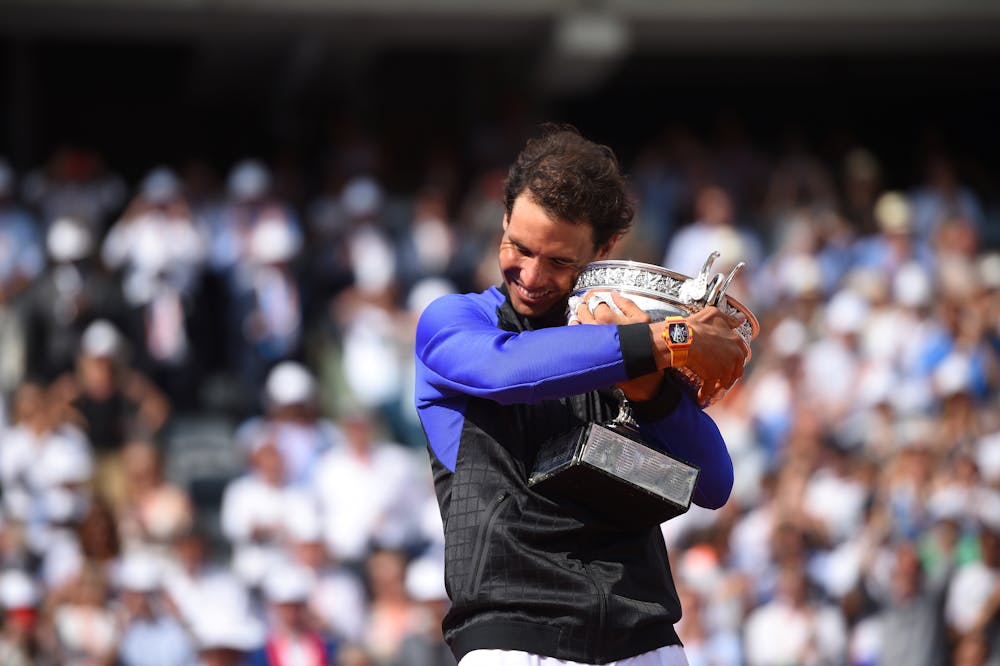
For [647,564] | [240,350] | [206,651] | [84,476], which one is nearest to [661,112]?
[240,350]

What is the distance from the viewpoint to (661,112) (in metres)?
17.4

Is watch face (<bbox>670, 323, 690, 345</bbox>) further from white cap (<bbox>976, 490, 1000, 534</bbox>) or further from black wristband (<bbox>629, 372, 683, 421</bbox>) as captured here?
white cap (<bbox>976, 490, 1000, 534</bbox>)

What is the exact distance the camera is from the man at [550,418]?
9.53 feet

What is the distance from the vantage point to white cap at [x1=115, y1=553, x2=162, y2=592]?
8562 millimetres

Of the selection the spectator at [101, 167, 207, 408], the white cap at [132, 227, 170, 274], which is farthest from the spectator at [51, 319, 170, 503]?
the white cap at [132, 227, 170, 274]

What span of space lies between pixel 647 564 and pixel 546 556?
0.24 metres

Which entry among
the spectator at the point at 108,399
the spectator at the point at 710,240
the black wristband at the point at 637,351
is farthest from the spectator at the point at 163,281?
the black wristband at the point at 637,351

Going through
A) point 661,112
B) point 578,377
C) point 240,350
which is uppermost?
point 661,112

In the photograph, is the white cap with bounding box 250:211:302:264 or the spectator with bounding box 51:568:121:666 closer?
the spectator with bounding box 51:568:121:666

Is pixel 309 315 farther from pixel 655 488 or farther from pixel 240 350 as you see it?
pixel 655 488

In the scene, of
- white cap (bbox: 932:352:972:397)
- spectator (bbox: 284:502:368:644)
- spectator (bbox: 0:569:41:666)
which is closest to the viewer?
spectator (bbox: 0:569:41:666)

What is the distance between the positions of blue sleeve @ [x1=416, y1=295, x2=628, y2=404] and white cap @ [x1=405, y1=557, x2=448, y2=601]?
224 inches

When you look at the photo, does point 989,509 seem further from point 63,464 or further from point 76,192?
point 76,192

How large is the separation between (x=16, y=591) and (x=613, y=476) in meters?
6.39
